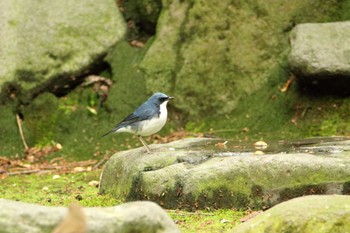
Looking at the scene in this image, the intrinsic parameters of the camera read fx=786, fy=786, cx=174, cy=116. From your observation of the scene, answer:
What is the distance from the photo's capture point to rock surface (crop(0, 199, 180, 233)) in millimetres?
4898

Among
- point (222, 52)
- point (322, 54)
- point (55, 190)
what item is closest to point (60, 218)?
point (55, 190)

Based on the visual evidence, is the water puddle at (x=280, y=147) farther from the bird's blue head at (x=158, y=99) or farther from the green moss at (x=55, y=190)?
the green moss at (x=55, y=190)

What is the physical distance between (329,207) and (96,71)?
7266mm

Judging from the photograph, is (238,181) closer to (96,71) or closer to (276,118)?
(276,118)

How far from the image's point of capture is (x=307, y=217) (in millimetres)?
5852

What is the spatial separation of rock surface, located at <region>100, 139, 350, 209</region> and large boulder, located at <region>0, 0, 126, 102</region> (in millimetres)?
4368

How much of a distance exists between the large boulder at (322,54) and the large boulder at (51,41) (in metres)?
3.20

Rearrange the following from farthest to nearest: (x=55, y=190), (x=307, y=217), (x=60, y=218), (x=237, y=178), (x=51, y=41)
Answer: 1. (x=51, y=41)
2. (x=55, y=190)
3. (x=237, y=178)
4. (x=307, y=217)
5. (x=60, y=218)

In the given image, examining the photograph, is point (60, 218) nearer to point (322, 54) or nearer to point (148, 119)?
→ point (148, 119)

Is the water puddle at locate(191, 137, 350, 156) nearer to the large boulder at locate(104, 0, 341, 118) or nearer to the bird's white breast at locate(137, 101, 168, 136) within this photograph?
the bird's white breast at locate(137, 101, 168, 136)

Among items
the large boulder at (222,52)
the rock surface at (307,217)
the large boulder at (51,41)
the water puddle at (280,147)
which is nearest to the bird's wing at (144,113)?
the water puddle at (280,147)

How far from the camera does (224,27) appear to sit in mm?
12039

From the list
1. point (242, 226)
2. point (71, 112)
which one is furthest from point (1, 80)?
point (242, 226)

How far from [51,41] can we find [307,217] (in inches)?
293
